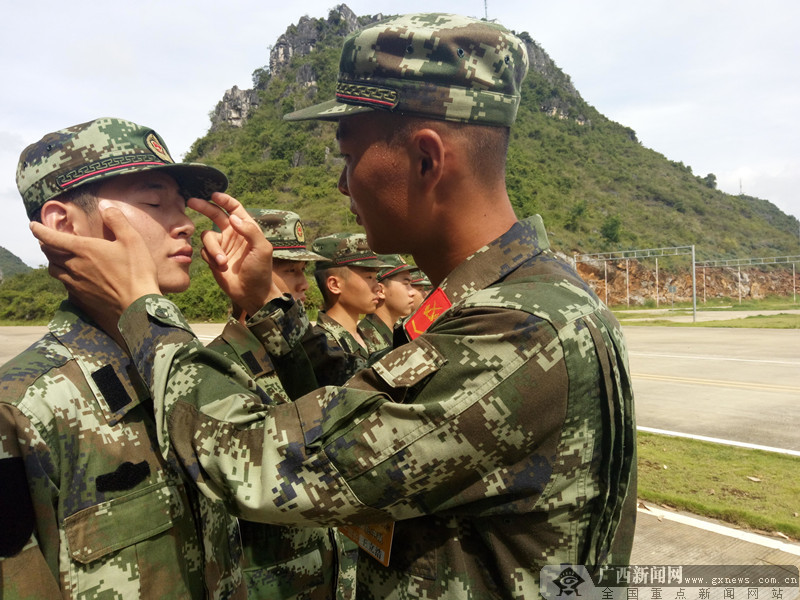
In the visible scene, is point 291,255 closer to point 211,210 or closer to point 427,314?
point 211,210

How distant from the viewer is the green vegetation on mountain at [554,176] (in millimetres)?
51531

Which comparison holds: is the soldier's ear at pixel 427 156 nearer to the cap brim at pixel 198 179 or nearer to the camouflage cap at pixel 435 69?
the camouflage cap at pixel 435 69

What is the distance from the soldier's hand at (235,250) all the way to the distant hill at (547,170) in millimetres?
43059

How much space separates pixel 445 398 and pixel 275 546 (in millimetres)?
1671

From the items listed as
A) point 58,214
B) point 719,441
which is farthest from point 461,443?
point 719,441

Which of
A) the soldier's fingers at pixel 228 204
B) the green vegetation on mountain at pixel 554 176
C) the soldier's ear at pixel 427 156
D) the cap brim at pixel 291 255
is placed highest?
the green vegetation on mountain at pixel 554 176

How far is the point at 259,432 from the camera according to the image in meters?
1.31

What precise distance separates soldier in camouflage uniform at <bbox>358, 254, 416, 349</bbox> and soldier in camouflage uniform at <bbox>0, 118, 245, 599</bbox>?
4467 millimetres

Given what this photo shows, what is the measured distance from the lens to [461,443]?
1.22 meters

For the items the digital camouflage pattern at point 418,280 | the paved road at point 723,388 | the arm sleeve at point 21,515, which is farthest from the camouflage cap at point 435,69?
the paved road at point 723,388

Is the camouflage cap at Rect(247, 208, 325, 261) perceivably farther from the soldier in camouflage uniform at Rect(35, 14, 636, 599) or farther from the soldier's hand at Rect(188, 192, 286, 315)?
the soldier in camouflage uniform at Rect(35, 14, 636, 599)

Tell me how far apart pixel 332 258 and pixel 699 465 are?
3953 mm

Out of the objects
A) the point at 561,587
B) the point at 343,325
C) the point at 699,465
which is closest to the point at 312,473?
the point at 561,587

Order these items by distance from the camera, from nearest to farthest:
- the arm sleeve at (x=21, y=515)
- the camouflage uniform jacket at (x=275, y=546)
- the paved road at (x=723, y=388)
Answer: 1. the arm sleeve at (x=21, y=515)
2. the camouflage uniform jacket at (x=275, y=546)
3. the paved road at (x=723, y=388)
